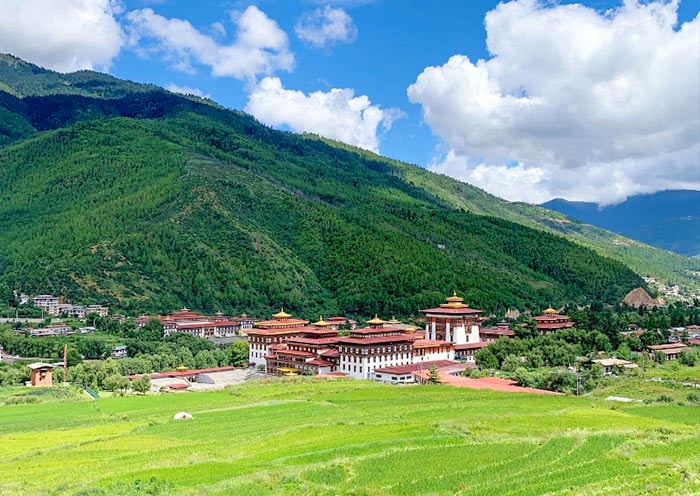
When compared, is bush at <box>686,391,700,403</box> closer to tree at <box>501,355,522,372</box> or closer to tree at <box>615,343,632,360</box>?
tree at <box>501,355,522,372</box>

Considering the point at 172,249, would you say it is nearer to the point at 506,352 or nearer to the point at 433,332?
the point at 433,332

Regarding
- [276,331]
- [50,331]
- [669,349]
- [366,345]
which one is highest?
[50,331]

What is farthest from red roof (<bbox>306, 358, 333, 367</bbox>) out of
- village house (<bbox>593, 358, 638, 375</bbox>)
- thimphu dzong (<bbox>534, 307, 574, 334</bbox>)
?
thimphu dzong (<bbox>534, 307, 574, 334</bbox>)

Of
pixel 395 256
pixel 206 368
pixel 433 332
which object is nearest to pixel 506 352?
pixel 433 332

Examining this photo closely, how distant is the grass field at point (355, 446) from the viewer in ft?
109

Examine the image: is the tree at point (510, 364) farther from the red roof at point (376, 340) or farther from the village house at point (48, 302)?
the village house at point (48, 302)

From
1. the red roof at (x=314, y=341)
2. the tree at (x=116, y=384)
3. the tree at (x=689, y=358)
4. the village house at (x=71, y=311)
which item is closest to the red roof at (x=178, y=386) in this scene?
the tree at (x=116, y=384)

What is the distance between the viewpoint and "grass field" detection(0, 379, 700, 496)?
109ft

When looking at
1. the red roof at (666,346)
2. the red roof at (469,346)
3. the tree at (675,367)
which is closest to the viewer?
the tree at (675,367)

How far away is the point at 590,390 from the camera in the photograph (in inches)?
2830

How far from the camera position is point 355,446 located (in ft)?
138

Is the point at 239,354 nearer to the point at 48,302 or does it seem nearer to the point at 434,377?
the point at 434,377

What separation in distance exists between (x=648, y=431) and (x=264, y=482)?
79.1 ft

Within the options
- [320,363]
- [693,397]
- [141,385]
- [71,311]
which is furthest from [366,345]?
[71,311]
